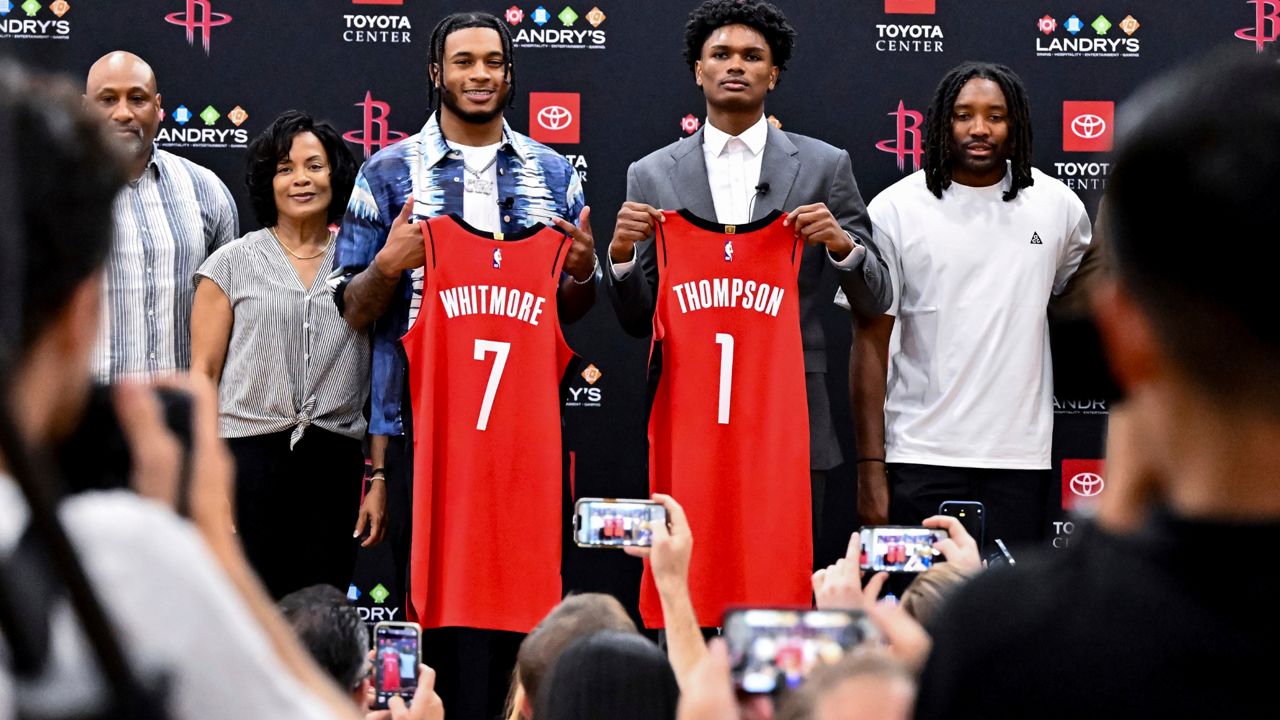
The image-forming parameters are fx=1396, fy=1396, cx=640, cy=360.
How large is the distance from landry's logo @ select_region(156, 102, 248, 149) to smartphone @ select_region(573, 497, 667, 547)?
2995mm

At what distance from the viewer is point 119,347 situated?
4211 millimetres

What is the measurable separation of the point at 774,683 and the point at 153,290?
347 centimetres

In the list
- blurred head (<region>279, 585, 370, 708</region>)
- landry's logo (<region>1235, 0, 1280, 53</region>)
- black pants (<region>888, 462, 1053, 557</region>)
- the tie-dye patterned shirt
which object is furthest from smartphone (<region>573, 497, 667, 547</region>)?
landry's logo (<region>1235, 0, 1280, 53</region>)

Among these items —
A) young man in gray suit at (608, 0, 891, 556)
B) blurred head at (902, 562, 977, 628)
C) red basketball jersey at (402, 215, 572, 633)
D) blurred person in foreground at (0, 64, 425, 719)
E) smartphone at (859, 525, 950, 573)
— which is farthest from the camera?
young man in gray suit at (608, 0, 891, 556)

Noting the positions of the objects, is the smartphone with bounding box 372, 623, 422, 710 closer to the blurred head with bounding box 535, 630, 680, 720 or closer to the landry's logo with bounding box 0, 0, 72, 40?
the blurred head with bounding box 535, 630, 680, 720

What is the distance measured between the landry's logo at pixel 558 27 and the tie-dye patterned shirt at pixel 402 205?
3.93 feet

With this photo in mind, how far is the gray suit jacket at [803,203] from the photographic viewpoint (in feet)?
13.7

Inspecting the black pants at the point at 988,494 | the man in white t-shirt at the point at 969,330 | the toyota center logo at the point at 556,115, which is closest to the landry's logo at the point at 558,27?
the toyota center logo at the point at 556,115

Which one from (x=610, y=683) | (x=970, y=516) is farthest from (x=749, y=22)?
(x=610, y=683)

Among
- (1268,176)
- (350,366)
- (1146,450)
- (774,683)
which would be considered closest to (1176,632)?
(1146,450)

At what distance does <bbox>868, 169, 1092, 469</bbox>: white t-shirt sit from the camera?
427cm

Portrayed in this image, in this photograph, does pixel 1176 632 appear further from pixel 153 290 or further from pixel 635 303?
pixel 153 290

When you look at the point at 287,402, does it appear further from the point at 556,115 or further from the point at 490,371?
the point at 556,115

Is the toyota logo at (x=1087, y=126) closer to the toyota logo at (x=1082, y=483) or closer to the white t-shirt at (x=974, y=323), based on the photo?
the white t-shirt at (x=974, y=323)
